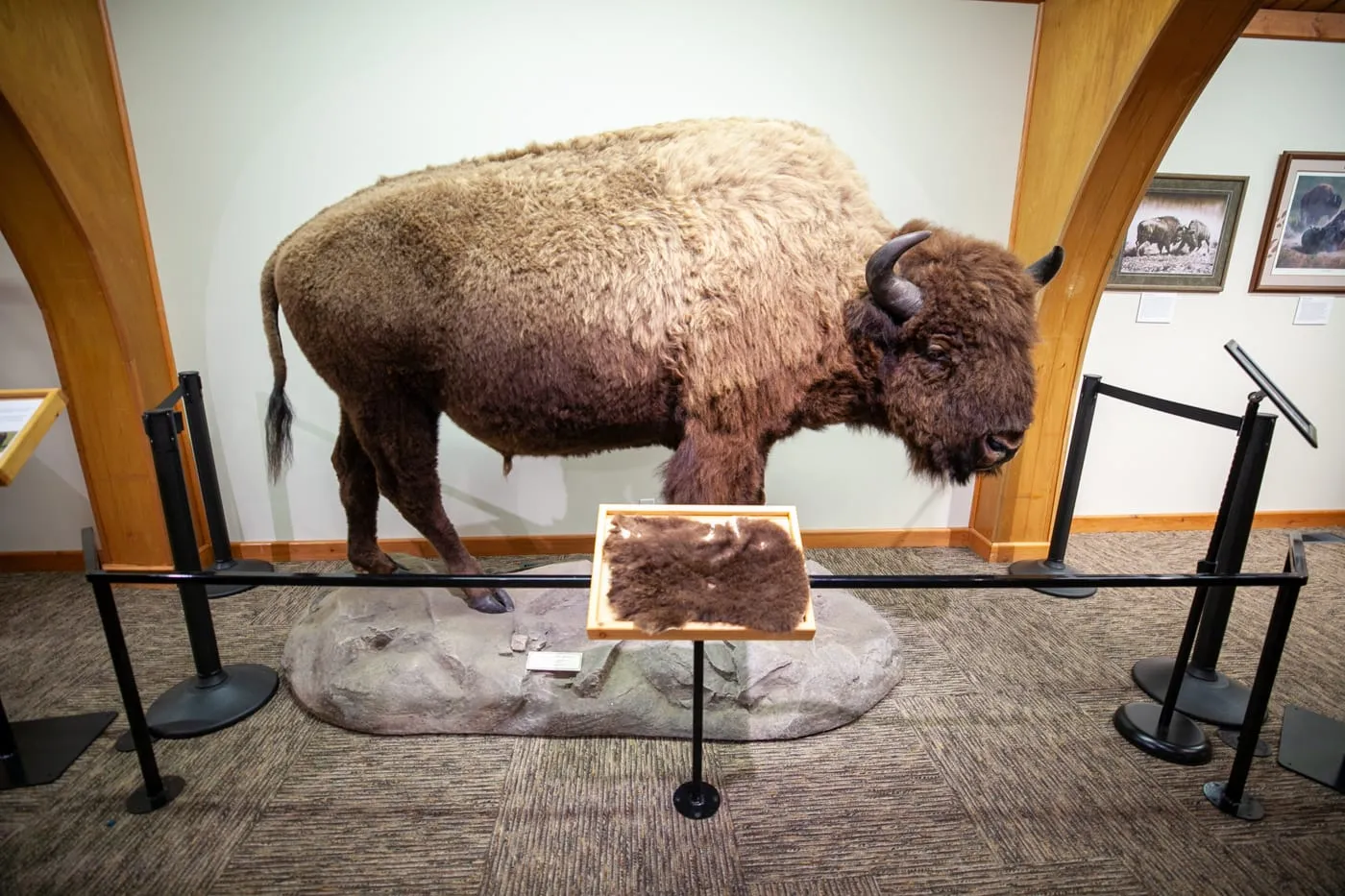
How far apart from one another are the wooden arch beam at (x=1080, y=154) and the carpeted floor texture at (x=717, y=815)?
3.24ft

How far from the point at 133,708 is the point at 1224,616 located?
343 cm

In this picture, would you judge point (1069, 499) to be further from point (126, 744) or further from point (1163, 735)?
point (126, 744)

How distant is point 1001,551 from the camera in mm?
3438

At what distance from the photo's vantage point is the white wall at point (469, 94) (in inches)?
107

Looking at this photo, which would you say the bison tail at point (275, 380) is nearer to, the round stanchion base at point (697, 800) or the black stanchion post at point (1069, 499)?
the round stanchion base at point (697, 800)

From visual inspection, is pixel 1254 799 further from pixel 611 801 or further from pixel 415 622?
pixel 415 622

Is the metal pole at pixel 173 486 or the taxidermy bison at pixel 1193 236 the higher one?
the taxidermy bison at pixel 1193 236

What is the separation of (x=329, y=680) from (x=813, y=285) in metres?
2.05

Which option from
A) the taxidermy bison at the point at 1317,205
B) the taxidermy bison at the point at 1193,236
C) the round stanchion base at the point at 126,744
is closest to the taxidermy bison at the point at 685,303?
the round stanchion base at the point at 126,744

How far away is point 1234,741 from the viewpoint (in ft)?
7.18

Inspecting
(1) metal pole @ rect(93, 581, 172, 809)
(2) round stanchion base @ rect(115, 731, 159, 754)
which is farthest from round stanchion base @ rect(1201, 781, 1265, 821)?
(2) round stanchion base @ rect(115, 731, 159, 754)

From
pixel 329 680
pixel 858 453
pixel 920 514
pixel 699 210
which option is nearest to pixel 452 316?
pixel 699 210

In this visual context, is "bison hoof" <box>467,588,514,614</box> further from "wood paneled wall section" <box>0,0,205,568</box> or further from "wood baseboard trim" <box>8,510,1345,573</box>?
"wood paneled wall section" <box>0,0,205,568</box>

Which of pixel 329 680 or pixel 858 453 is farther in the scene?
pixel 858 453
